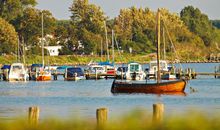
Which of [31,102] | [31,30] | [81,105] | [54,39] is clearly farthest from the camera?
[54,39]

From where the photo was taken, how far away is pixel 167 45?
18088 cm

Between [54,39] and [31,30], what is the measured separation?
14.6 meters

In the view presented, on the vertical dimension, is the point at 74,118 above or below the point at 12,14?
below

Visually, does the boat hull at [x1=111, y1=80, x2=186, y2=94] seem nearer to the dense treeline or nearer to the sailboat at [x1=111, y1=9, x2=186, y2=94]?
the sailboat at [x1=111, y1=9, x2=186, y2=94]

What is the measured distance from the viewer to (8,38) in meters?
154

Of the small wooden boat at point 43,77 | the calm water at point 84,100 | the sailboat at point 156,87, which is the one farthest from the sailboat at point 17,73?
the sailboat at point 156,87

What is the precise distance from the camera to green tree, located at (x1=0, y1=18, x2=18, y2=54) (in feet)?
505

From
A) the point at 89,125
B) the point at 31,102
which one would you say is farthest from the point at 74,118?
the point at 31,102

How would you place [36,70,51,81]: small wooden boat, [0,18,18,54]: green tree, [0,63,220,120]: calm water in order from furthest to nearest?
[0,18,18,54]: green tree
[36,70,51,81]: small wooden boat
[0,63,220,120]: calm water

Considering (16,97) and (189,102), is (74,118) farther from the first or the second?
(16,97)

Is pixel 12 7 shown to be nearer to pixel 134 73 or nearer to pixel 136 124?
pixel 134 73

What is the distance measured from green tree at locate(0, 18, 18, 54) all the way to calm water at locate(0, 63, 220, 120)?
68067 millimetres

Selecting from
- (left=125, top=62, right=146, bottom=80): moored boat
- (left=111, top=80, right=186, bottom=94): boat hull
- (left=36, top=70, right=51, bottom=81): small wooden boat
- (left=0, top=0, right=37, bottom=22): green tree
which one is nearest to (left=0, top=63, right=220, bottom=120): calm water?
(left=111, top=80, right=186, bottom=94): boat hull

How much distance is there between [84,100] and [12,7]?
117471mm
